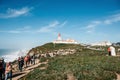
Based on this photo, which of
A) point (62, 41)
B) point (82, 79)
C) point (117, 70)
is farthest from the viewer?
point (62, 41)

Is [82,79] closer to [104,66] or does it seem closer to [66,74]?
[66,74]

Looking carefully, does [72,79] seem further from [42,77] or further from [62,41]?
[62,41]

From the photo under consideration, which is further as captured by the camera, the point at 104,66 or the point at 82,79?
the point at 104,66

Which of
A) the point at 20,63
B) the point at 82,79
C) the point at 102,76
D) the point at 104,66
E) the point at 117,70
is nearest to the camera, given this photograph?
the point at 82,79

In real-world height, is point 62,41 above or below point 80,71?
above

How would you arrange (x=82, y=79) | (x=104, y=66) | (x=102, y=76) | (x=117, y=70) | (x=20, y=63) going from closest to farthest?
(x=82, y=79) < (x=102, y=76) < (x=117, y=70) < (x=104, y=66) < (x=20, y=63)

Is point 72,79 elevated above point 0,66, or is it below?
below

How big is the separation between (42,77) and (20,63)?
1363 cm

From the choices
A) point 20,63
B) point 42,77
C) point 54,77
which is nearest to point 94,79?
point 54,77

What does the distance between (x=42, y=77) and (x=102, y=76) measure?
265 inches

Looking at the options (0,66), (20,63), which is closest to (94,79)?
(0,66)

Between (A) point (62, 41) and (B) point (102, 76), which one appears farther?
(A) point (62, 41)

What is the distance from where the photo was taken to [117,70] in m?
24.7

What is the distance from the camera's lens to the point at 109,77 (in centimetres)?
2138
